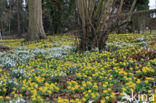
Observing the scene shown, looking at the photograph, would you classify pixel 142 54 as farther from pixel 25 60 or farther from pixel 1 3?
pixel 1 3

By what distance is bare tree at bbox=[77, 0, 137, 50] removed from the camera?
6.79m

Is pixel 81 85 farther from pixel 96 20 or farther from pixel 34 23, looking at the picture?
pixel 34 23

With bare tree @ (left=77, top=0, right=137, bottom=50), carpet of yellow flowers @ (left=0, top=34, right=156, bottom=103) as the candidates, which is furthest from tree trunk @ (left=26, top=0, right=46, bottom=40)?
carpet of yellow flowers @ (left=0, top=34, right=156, bottom=103)

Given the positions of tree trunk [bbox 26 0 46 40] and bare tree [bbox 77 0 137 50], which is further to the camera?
tree trunk [bbox 26 0 46 40]

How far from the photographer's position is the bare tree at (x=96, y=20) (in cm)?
679

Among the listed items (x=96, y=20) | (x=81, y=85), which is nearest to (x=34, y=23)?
(x=96, y=20)

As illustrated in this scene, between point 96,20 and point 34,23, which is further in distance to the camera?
point 34,23

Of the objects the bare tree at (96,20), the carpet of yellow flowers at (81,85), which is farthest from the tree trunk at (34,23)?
the carpet of yellow flowers at (81,85)

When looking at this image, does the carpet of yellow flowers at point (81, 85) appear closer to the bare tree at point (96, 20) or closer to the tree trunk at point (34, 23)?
the bare tree at point (96, 20)

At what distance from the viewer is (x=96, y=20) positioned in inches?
274

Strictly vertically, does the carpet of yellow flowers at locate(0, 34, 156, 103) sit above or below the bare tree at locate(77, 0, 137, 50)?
below

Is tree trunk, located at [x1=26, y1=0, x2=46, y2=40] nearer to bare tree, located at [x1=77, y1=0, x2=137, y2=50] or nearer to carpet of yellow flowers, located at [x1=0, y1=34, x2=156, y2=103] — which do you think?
bare tree, located at [x1=77, y1=0, x2=137, y2=50]

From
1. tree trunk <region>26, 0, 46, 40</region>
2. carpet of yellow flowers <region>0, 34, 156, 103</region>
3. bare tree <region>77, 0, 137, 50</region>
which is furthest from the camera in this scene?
tree trunk <region>26, 0, 46, 40</region>

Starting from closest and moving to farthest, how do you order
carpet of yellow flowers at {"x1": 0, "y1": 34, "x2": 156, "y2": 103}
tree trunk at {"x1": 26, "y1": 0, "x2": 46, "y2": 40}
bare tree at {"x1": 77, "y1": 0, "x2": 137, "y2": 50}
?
1. carpet of yellow flowers at {"x1": 0, "y1": 34, "x2": 156, "y2": 103}
2. bare tree at {"x1": 77, "y1": 0, "x2": 137, "y2": 50}
3. tree trunk at {"x1": 26, "y1": 0, "x2": 46, "y2": 40}
